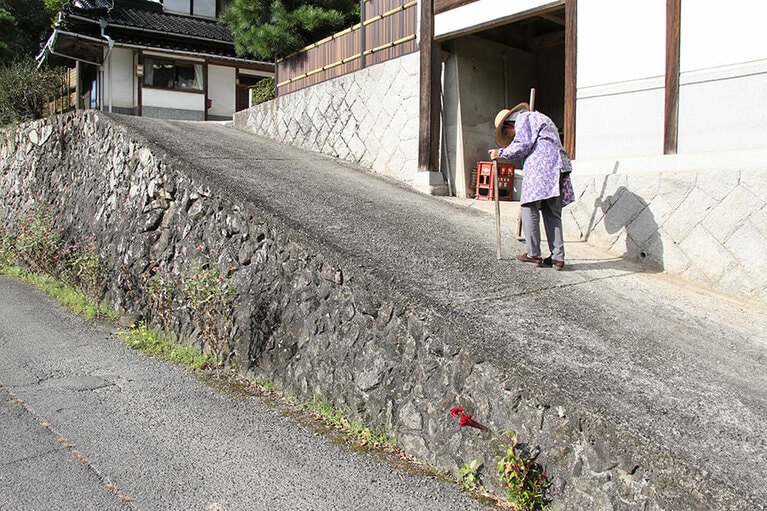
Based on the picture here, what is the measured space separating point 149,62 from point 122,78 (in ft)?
2.99

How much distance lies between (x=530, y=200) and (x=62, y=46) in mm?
15743

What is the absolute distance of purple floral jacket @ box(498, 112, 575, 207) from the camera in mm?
4742

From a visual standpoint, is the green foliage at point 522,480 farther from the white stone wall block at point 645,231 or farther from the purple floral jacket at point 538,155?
the white stone wall block at point 645,231

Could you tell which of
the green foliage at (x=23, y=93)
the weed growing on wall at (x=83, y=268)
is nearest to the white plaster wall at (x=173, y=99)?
the green foliage at (x=23, y=93)

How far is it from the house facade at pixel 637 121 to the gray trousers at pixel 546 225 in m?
0.30

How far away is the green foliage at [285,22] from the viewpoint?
1162 centimetres

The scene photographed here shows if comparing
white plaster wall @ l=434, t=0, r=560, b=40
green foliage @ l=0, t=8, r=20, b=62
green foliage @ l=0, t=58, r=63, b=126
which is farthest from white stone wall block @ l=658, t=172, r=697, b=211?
green foliage @ l=0, t=8, r=20, b=62

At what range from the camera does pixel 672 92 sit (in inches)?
217

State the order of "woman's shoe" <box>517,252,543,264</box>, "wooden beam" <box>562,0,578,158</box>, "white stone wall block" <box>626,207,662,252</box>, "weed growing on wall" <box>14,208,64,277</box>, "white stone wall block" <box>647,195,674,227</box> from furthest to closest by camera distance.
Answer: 1. "weed growing on wall" <box>14,208,64,277</box>
2. "wooden beam" <box>562,0,578,158</box>
3. "white stone wall block" <box>626,207,662,252</box>
4. "white stone wall block" <box>647,195,674,227</box>
5. "woman's shoe" <box>517,252,543,264</box>

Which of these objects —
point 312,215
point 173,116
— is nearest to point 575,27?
point 312,215

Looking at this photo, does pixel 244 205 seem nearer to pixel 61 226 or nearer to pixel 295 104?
pixel 61 226

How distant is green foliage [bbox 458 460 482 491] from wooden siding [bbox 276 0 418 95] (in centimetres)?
702

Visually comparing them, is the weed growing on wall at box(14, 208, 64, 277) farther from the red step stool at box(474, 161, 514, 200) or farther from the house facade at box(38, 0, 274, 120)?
the house facade at box(38, 0, 274, 120)

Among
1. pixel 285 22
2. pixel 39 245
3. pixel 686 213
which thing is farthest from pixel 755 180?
pixel 285 22
